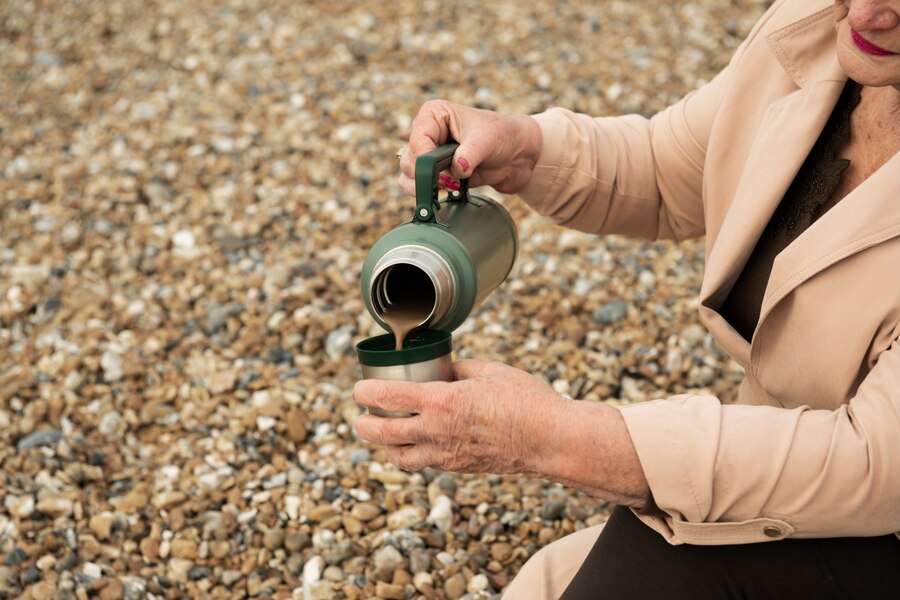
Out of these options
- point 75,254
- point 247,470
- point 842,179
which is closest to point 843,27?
point 842,179

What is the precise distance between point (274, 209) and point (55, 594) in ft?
6.81

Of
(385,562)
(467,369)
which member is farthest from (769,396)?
(385,562)

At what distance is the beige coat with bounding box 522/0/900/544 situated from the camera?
59.8 inches

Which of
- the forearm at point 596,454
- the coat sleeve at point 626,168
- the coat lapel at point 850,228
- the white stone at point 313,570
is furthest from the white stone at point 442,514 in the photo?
the coat lapel at point 850,228

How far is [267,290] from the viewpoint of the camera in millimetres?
3877

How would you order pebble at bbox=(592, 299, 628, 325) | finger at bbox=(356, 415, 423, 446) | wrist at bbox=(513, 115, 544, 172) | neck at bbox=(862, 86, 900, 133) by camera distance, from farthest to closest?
pebble at bbox=(592, 299, 628, 325), wrist at bbox=(513, 115, 544, 172), neck at bbox=(862, 86, 900, 133), finger at bbox=(356, 415, 423, 446)

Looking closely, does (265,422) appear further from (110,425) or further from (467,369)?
(467,369)

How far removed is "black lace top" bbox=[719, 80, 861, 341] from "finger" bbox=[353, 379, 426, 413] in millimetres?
686

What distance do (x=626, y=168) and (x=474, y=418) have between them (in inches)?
33.8

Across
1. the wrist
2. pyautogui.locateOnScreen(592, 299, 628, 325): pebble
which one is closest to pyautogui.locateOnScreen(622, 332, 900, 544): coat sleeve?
the wrist

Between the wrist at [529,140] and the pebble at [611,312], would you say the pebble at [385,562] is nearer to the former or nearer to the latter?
the wrist at [529,140]

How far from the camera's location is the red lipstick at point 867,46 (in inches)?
62.4

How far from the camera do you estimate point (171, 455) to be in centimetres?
312

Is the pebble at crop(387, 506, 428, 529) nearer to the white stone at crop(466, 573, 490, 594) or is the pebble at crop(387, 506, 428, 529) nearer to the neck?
the white stone at crop(466, 573, 490, 594)
